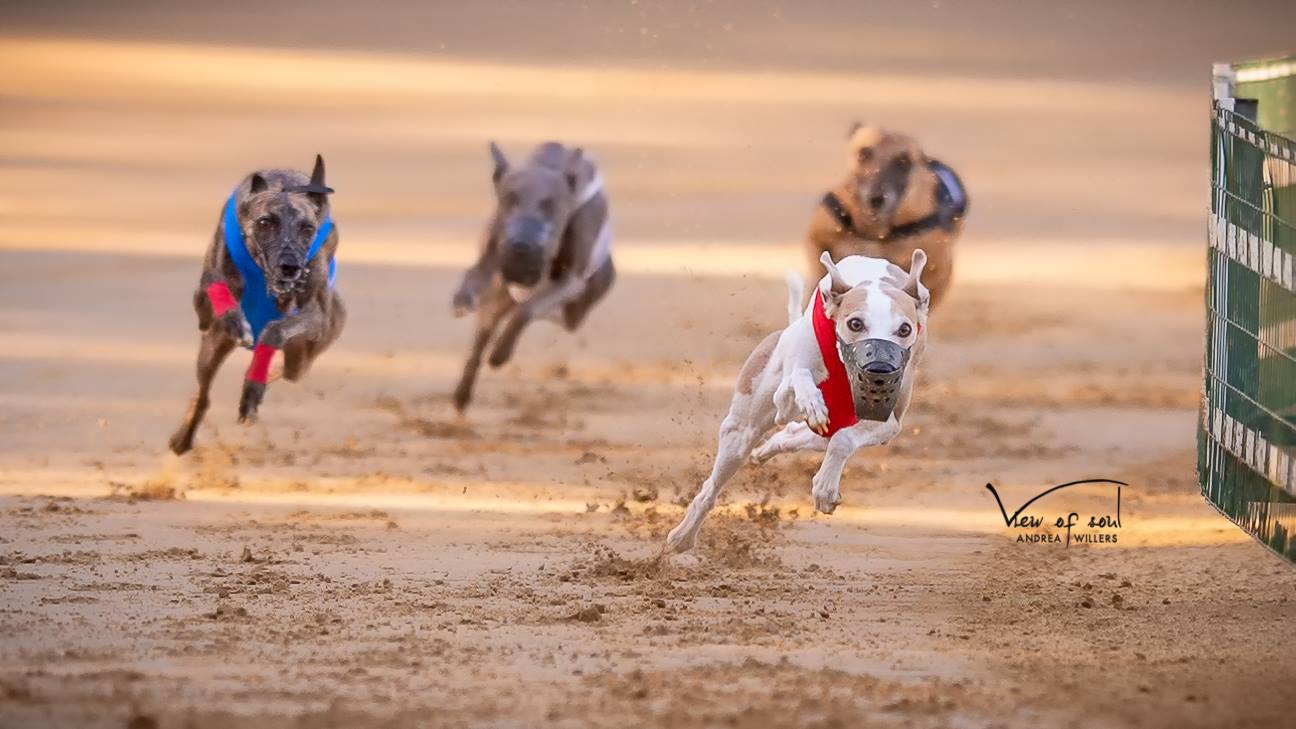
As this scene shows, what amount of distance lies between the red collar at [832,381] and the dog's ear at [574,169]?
2.93 meters

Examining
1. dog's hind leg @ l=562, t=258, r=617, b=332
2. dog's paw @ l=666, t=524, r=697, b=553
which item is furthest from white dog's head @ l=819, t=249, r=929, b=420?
dog's hind leg @ l=562, t=258, r=617, b=332

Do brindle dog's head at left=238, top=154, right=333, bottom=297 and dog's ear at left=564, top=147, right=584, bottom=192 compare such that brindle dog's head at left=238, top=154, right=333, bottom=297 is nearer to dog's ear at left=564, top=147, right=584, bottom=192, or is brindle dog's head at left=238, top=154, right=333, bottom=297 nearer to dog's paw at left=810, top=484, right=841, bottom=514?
dog's ear at left=564, top=147, right=584, bottom=192

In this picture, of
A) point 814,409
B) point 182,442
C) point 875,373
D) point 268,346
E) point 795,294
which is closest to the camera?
point 875,373

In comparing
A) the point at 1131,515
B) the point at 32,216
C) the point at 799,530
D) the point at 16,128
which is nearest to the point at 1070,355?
the point at 1131,515

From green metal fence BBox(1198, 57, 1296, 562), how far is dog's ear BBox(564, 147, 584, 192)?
2958 mm

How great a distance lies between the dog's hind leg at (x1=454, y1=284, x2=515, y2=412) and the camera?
912 centimetres

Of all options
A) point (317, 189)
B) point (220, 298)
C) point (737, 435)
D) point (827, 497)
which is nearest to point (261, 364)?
point (220, 298)

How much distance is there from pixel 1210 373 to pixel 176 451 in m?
4.03

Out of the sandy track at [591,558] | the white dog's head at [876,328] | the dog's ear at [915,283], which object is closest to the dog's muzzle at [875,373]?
the white dog's head at [876,328]

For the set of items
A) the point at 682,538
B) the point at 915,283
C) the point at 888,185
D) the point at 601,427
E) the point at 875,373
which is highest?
the point at 888,185

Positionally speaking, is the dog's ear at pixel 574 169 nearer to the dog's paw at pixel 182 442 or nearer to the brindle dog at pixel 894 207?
the brindle dog at pixel 894 207

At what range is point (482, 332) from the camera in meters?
9.30

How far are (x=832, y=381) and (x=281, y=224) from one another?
2.56 m

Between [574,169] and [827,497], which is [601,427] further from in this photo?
[827,497]
